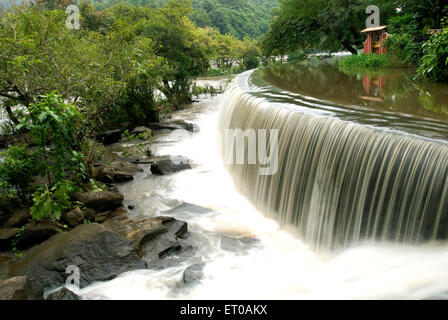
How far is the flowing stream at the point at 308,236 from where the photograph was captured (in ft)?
15.3

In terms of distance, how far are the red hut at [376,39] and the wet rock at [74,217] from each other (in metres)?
14.8

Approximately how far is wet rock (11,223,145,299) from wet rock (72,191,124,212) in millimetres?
1647

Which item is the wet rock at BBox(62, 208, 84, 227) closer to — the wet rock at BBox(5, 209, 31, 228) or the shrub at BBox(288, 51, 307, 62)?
the wet rock at BBox(5, 209, 31, 228)

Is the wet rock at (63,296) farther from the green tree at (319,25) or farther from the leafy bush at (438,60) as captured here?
the green tree at (319,25)

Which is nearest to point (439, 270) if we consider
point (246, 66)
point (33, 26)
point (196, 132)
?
point (33, 26)

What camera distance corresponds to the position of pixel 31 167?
7.93 m

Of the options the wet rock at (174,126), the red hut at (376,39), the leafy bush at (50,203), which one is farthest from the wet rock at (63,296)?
the red hut at (376,39)

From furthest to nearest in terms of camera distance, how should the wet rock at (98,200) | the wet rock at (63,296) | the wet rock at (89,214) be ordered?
1. the wet rock at (98,200)
2. the wet rock at (89,214)
3. the wet rock at (63,296)

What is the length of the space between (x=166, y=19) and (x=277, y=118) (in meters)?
14.5

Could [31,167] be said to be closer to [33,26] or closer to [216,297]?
[33,26]

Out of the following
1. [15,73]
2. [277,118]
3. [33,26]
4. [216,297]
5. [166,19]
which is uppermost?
[166,19]

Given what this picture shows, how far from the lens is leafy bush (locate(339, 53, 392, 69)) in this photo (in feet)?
52.5

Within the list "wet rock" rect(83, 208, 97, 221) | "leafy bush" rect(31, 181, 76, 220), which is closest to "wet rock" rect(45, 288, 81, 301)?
"leafy bush" rect(31, 181, 76, 220)

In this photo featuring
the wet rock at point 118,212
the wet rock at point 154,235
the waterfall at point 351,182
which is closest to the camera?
the waterfall at point 351,182
